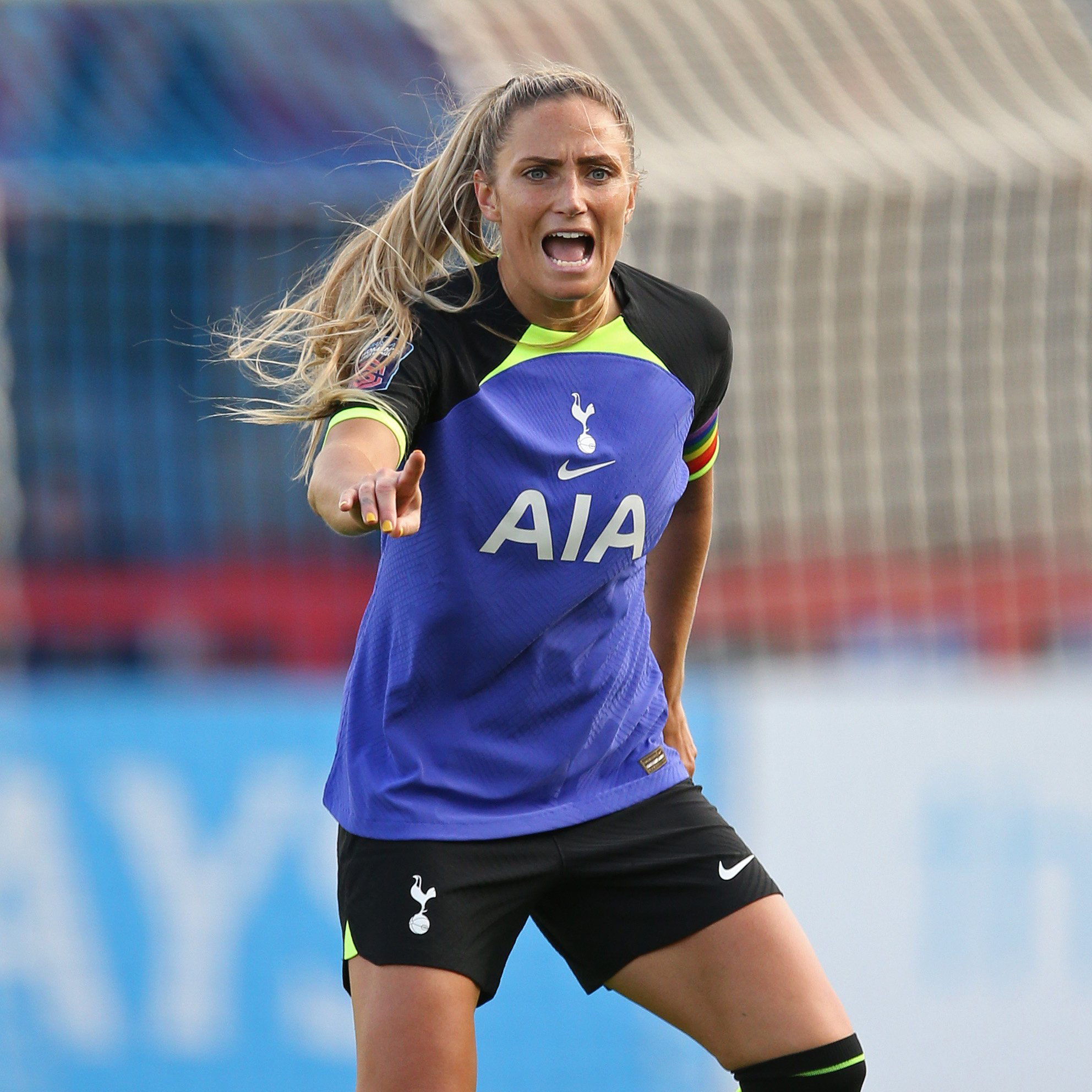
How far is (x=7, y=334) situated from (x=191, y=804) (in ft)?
6.01

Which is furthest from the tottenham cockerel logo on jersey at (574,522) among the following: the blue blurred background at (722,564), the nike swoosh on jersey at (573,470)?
the blue blurred background at (722,564)

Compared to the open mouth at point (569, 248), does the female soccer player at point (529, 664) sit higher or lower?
lower

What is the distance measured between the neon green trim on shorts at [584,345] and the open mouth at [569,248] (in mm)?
131

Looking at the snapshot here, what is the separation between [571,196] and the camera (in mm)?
2695

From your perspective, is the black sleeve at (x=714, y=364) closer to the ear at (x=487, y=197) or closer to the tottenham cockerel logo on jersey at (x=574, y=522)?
the tottenham cockerel logo on jersey at (x=574, y=522)

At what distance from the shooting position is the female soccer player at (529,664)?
268cm

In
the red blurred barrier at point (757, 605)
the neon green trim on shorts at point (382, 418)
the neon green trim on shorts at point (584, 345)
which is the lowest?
the red blurred barrier at point (757, 605)

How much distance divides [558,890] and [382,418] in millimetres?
958

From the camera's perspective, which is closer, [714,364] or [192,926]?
[714,364]

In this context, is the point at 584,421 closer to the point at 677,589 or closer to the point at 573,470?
the point at 573,470

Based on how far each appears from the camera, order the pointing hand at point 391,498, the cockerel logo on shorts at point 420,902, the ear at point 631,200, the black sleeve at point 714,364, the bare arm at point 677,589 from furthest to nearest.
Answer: the bare arm at point 677,589 → the black sleeve at point 714,364 → the ear at point 631,200 → the cockerel logo on shorts at point 420,902 → the pointing hand at point 391,498

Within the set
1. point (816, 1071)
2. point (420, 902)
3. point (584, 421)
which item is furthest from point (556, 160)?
point (816, 1071)

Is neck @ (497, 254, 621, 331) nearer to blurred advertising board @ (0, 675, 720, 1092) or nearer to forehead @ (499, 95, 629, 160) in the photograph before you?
forehead @ (499, 95, 629, 160)

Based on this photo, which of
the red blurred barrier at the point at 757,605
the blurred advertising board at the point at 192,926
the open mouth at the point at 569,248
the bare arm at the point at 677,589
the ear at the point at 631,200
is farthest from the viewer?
the red blurred barrier at the point at 757,605
